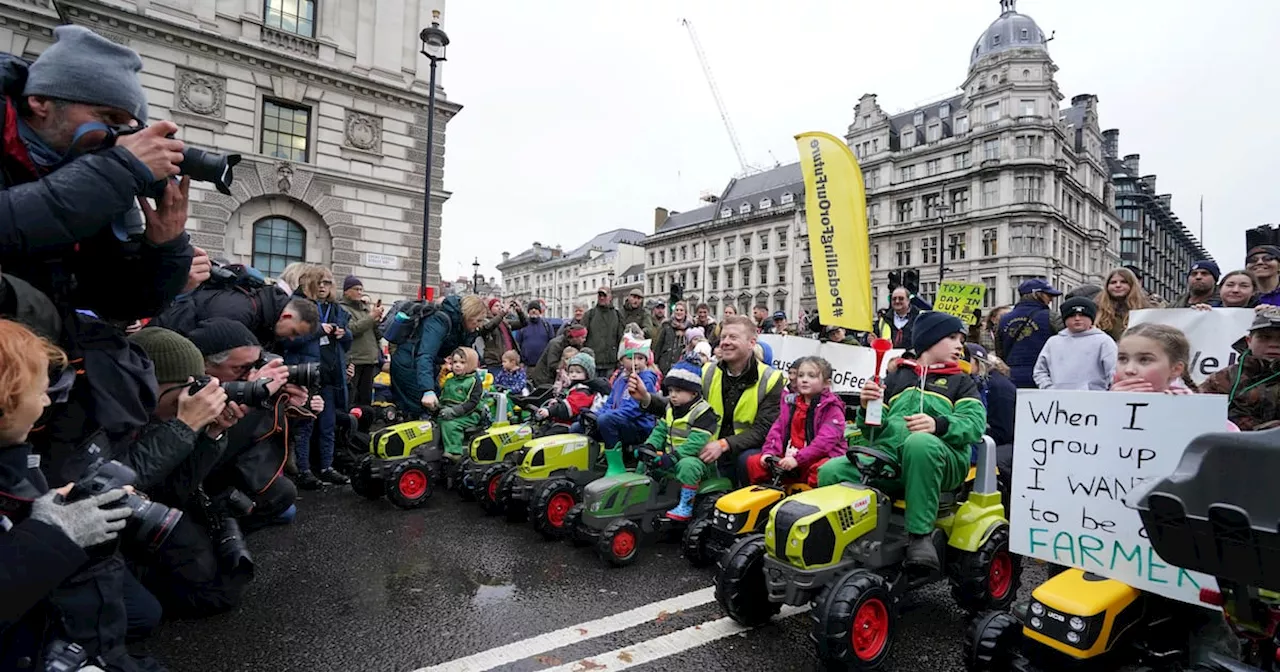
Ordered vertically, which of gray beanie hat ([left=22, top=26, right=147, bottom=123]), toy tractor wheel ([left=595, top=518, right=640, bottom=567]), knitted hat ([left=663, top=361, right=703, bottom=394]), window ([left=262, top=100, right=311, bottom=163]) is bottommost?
toy tractor wheel ([left=595, top=518, right=640, bottom=567])

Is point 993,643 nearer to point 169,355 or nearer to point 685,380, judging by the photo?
point 685,380

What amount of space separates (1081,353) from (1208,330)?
94 centimetres

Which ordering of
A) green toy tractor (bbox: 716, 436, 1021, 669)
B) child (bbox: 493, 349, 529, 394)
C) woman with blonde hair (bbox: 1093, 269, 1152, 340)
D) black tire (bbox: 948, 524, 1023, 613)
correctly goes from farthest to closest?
child (bbox: 493, 349, 529, 394), woman with blonde hair (bbox: 1093, 269, 1152, 340), black tire (bbox: 948, 524, 1023, 613), green toy tractor (bbox: 716, 436, 1021, 669)

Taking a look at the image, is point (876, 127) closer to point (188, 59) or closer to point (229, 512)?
point (188, 59)

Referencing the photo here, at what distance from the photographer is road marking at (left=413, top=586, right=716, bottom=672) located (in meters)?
3.05

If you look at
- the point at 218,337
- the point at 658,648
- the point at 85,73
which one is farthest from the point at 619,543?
the point at 85,73

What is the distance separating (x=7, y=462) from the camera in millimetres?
1740

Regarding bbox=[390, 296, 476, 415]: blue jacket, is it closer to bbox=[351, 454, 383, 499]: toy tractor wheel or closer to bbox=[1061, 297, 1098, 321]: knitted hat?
bbox=[351, 454, 383, 499]: toy tractor wheel

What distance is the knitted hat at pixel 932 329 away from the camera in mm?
4000

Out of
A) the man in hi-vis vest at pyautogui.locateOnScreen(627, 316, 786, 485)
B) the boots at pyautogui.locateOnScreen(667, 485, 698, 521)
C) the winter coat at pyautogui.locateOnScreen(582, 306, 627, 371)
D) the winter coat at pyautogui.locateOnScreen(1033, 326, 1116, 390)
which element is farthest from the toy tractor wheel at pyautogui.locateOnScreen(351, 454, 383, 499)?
the winter coat at pyautogui.locateOnScreen(1033, 326, 1116, 390)

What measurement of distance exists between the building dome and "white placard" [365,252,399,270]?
184ft

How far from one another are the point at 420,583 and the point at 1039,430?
3.84m

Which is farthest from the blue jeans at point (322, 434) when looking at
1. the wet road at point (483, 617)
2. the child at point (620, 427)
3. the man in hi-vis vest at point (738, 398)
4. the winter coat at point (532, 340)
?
the winter coat at point (532, 340)

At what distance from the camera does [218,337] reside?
3596 mm
